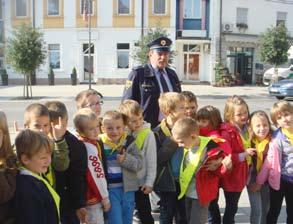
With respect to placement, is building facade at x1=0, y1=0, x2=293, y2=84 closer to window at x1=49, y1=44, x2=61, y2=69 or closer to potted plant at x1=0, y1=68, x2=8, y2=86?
window at x1=49, y1=44, x2=61, y2=69

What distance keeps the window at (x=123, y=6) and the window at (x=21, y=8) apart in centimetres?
755

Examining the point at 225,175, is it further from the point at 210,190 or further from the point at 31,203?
the point at 31,203

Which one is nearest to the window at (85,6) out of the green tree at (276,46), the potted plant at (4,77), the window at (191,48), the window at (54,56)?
the window at (54,56)

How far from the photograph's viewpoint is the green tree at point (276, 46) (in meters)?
28.8

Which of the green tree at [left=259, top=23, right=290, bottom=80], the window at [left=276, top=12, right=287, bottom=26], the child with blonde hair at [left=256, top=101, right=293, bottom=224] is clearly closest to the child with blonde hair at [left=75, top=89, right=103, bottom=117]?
the child with blonde hair at [left=256, top=101, right=293, bottom=224]

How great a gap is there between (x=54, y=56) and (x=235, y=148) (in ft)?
103

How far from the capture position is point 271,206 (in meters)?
4.33

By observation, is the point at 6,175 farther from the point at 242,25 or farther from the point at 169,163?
the point at 242,25

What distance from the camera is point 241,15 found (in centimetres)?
3419

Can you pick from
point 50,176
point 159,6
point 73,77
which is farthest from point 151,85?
point 159,6

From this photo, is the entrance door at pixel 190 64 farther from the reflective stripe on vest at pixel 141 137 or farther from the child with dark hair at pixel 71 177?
the child with dark hair at pixel 71 177

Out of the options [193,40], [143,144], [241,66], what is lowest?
[143,144]

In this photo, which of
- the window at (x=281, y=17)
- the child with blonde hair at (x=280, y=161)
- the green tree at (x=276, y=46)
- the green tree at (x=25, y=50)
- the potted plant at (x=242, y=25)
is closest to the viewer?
the child with blonde hair at (x=280, y=161)

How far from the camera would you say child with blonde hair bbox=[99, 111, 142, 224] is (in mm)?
3723
